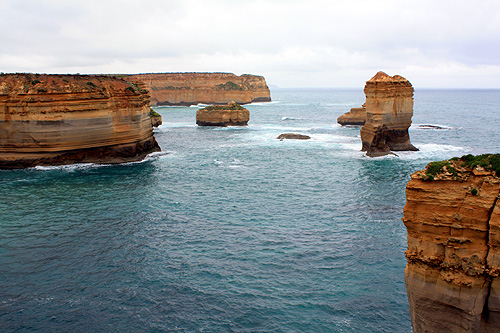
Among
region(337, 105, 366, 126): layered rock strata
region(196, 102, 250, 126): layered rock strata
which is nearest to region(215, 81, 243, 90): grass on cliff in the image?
region(196, 102, 250, 126): layered rock strata

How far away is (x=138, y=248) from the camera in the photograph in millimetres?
24125

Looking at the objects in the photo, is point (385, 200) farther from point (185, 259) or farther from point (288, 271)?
point (185, 259)

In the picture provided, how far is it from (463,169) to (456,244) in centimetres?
222

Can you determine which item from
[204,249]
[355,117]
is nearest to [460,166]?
[204,249]

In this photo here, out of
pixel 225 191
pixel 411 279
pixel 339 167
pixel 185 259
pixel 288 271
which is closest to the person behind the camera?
pixel 411 279

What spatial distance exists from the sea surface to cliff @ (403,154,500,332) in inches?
212

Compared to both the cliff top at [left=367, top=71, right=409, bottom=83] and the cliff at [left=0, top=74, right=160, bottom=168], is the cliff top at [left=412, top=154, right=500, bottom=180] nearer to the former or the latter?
the cliff top at [left=367, top=71, right=409, bottom=83]

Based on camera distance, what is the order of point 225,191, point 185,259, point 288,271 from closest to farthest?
point 288,271, point 185,259, point 225,191

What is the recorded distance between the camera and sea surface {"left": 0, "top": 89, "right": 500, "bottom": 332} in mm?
17547

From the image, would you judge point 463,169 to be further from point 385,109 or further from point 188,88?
point 188,88

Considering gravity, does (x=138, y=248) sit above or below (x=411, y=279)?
below

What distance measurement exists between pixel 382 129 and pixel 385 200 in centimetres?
2174

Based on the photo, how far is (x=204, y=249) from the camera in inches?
943

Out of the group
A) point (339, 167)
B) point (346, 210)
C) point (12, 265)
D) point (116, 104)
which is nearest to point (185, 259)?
point (12, 265)
